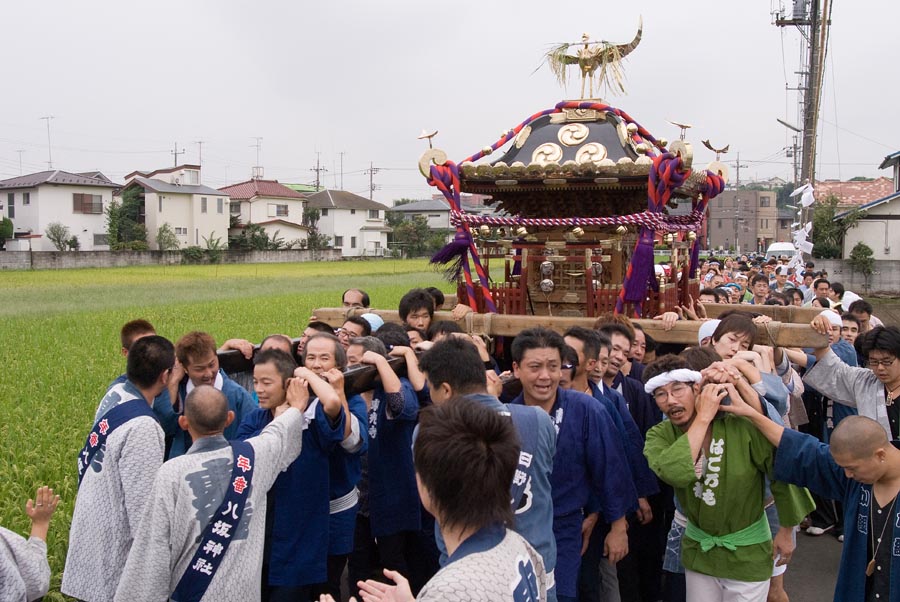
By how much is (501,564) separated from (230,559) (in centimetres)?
153

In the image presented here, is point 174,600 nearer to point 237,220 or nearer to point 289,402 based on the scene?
point 289,402

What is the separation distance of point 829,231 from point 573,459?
3270 cm

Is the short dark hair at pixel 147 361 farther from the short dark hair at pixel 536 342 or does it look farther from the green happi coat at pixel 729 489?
the green happi coat at pixel 729 489

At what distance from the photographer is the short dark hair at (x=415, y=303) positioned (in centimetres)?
622

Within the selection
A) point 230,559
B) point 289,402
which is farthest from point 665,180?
point 230,559

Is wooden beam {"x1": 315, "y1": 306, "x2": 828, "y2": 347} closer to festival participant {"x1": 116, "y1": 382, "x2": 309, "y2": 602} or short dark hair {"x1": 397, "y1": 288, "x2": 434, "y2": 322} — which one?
short dark hair {"x1": 397, "y1": 288, "x2": 434, "y2": 322}

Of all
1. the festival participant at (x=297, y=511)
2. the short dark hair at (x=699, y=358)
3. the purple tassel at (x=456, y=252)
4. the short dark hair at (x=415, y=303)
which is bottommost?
the festival participant at (x=297, y=511)

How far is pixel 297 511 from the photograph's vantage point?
359cm

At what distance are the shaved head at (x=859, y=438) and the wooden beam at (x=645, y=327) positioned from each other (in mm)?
2242

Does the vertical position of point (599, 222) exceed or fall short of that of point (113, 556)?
it exceeds it

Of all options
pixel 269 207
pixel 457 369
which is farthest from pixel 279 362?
pixel 269 207

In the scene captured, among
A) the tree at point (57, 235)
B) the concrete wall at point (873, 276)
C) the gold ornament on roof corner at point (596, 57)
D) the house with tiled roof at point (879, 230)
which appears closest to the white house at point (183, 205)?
the tree at point (57, 235)

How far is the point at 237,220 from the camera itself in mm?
53281

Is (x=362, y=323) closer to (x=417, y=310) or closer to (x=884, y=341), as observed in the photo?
(x=417, y=310)
